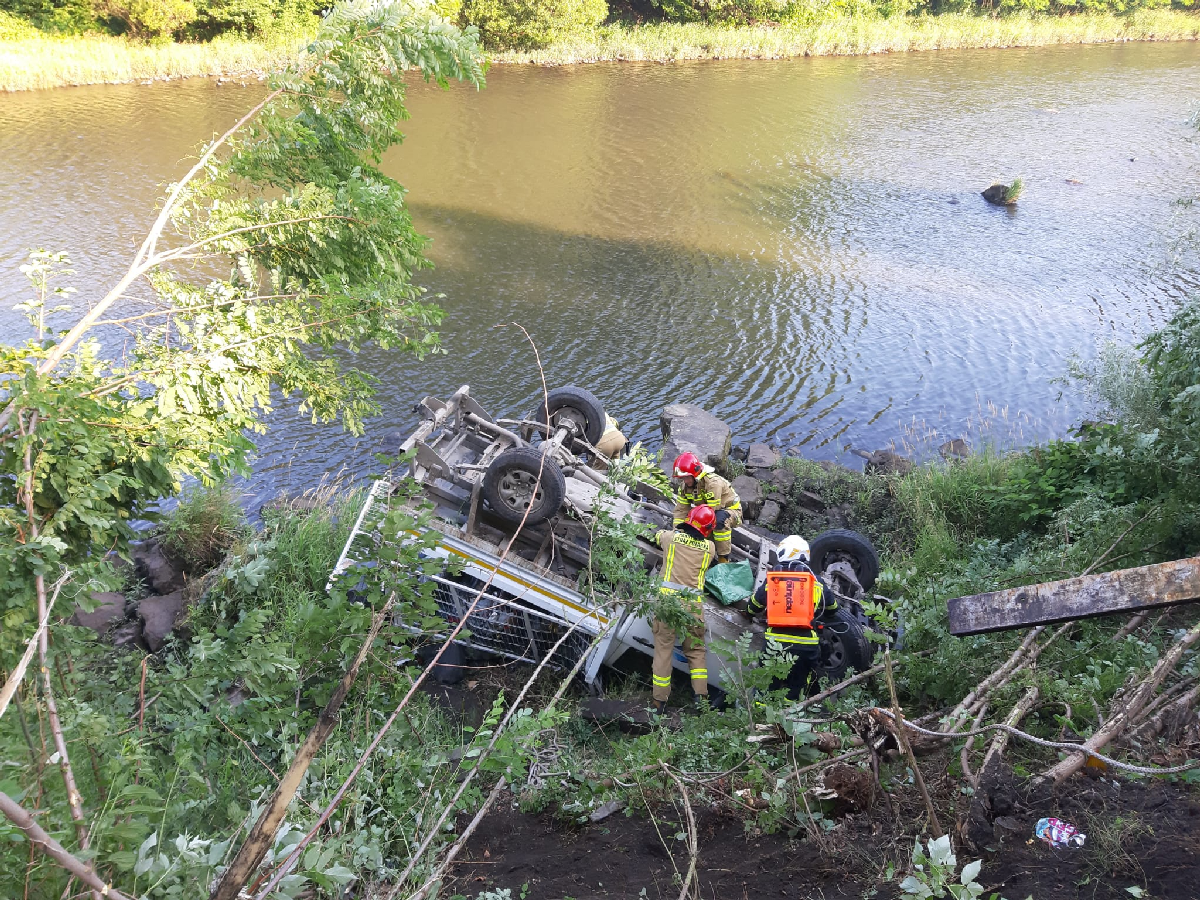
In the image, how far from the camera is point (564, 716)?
375cm

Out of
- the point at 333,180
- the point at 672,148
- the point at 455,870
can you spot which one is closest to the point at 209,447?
the point at 333,180

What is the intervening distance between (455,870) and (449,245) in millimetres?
14790

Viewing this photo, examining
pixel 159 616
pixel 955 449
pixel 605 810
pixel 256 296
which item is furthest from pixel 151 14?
pixel 605 810

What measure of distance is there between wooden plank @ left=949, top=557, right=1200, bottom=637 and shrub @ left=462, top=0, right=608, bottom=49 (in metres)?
33.6

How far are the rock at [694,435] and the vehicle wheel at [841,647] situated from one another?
402 centimetres

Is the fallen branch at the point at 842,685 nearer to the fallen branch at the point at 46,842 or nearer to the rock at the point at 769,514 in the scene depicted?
the fallen branch at the point at 46,842

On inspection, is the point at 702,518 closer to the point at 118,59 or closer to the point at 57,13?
the point at 118,59

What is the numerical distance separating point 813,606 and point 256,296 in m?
4.72

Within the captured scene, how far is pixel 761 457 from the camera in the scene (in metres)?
11.1

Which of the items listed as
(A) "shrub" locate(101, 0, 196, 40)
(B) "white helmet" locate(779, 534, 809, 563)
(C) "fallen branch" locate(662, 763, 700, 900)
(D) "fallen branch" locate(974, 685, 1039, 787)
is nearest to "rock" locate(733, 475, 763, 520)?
(B) "white helmet" locate(779, 534, 809, 563)

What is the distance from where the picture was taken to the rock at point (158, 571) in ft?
28.3

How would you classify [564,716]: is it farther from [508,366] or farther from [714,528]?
[508,366]

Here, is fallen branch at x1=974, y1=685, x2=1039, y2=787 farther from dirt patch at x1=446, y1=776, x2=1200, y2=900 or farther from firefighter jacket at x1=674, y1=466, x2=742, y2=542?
firefighter jacket at x1=674, y1=466, x2=742, y2=542

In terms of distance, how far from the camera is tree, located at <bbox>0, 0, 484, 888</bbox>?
4.66m
